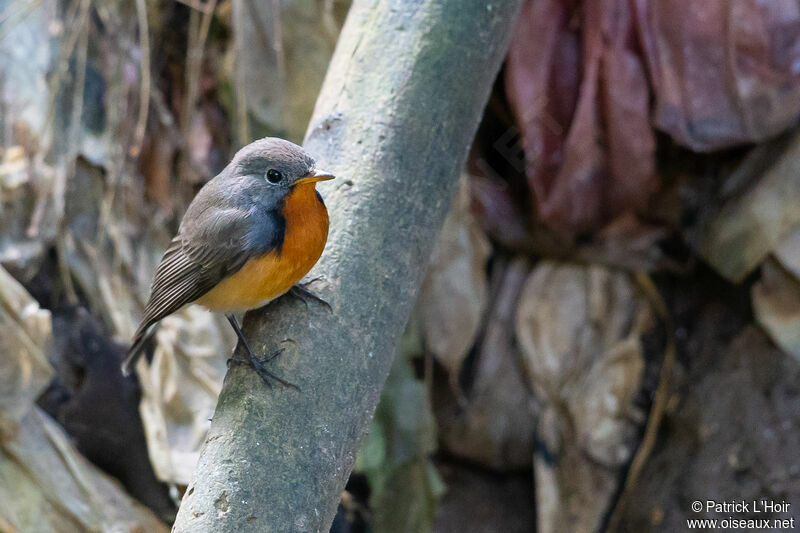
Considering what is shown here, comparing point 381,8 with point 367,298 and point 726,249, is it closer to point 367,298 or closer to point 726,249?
point 367,298

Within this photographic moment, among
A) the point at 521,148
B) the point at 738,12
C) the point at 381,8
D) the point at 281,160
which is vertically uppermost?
the point at 381,8

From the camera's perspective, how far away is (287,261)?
176cm

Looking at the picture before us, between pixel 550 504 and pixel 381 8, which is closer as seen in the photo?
pixel 381 8

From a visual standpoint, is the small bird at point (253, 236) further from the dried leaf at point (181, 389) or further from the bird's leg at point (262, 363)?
the dried leaf at point (181, 389)

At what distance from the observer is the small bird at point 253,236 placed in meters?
1.78

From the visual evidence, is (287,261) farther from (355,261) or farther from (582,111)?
(582,111)

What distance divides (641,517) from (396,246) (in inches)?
82.0

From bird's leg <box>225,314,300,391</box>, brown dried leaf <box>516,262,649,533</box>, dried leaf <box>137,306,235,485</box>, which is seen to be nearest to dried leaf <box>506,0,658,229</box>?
brown dried leaf <box>516,262,649,533</box>

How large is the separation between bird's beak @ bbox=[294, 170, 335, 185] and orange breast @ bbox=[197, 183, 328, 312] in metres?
0.02

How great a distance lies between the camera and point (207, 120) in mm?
3543

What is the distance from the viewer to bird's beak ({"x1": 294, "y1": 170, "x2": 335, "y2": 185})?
5.89 feet

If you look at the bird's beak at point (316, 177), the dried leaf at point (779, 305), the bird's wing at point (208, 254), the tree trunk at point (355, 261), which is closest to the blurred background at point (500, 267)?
the dried leaf at point (779, 305)

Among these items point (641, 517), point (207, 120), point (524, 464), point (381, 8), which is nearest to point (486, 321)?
point (524, 464)

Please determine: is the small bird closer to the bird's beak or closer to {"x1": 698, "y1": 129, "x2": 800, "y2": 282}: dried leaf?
the bird's beak
